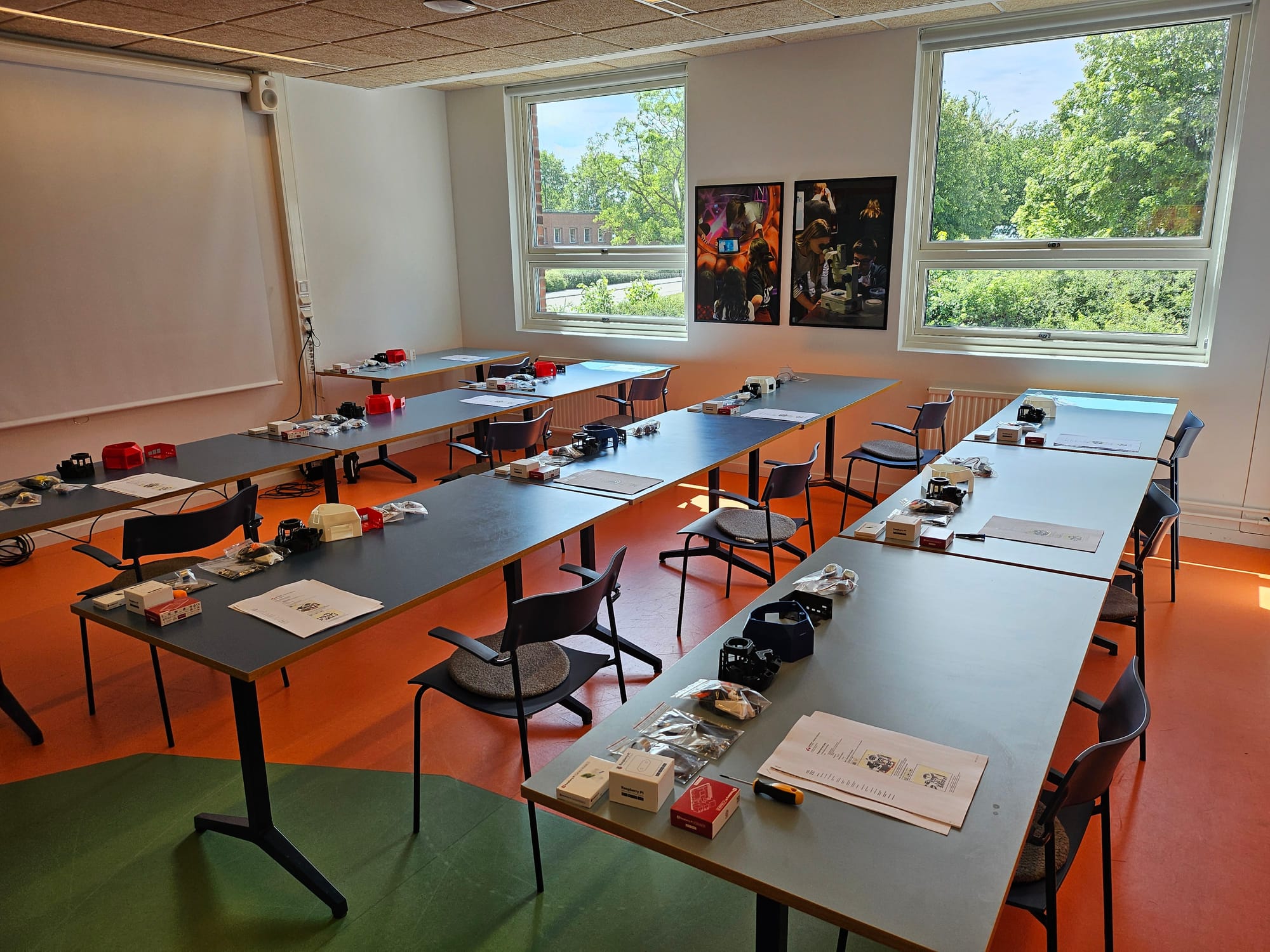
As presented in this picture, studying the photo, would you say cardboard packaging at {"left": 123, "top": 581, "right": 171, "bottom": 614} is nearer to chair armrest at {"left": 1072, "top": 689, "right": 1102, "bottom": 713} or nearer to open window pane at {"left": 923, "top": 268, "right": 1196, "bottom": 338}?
chair armrest at {"left": 1072, "top": 689, "right": 1102, "bottom": 713}

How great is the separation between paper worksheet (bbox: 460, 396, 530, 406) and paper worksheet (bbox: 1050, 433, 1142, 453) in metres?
3.10

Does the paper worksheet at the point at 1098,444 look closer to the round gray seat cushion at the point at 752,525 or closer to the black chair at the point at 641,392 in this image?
the round gray seat cushion at the point at 752,525

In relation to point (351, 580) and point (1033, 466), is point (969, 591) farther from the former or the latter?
point (351, 580)

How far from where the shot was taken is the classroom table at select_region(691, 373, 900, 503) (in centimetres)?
508

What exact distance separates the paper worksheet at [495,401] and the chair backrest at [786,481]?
202cm

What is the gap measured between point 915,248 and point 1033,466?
2.74 m

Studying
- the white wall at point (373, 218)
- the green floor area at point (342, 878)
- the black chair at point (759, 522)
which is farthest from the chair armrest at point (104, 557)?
the white wall at point (373, 218)

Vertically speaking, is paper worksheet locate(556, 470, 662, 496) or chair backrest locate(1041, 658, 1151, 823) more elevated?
paper worksheet locate(556, 470, 662, 496)

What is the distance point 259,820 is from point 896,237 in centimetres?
523

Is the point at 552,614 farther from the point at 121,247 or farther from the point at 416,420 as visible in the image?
the point at 121,247

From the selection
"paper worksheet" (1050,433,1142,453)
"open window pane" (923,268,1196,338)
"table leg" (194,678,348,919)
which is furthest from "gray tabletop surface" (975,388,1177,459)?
"table leg" (194,678,348,919)

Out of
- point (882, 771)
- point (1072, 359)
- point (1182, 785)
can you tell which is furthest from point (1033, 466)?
point (882, 771)

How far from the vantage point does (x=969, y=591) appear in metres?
2.51

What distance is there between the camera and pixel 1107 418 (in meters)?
4.71
